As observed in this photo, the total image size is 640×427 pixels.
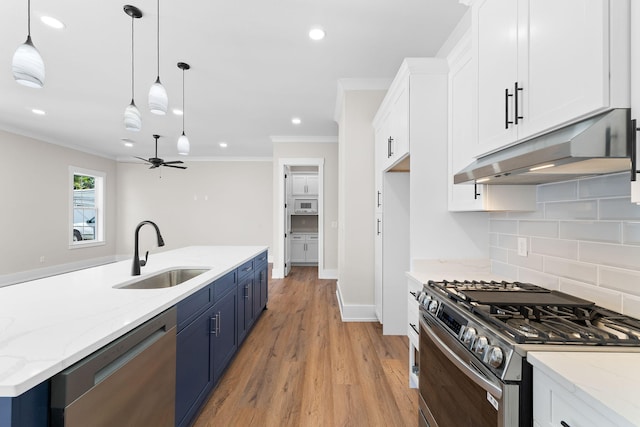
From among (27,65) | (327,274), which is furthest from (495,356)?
(327,274)

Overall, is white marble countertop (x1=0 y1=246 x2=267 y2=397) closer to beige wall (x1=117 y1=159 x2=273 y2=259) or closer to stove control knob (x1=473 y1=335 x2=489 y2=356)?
stove control knob (x1=473 y1=335 x2=489 y2=356)

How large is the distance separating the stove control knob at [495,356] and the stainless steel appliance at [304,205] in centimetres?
675

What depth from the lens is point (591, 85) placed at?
35.6 inches

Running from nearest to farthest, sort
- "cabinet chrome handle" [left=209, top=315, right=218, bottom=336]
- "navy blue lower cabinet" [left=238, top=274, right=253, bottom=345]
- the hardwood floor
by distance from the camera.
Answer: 1. the hardwood floor
2. "cabinet chrome handle" [left=209, top=315, right=218, bottom=336]
3. "navy blue lower cabinet" [left=238, top=274, right=253, bottom=345]

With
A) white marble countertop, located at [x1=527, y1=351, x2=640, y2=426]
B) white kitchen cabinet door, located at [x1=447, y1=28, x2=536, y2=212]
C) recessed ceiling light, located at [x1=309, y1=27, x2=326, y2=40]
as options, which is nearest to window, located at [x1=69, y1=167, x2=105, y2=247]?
recessed ceiling light, located at [x1=309, y1=27, x2=326, y2=40]

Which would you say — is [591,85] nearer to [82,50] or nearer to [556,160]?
[556,160]

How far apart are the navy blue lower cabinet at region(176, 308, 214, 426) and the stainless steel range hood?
70.6 inches

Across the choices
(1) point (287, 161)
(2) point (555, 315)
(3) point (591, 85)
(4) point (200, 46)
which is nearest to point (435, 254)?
(2) point (555, 315)

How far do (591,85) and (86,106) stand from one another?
580 centimetres

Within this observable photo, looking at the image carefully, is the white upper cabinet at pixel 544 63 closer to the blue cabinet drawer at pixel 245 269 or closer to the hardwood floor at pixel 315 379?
the hardwood floor at pixel 315 379

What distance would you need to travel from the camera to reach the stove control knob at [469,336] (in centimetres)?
104

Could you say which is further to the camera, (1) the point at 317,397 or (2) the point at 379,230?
(2) the point at 379,230

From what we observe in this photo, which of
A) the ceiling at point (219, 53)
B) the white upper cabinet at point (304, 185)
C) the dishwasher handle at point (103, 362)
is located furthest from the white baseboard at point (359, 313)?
the white upper cabinet at point (304, 185)

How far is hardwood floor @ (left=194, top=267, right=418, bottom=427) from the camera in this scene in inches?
73.9
